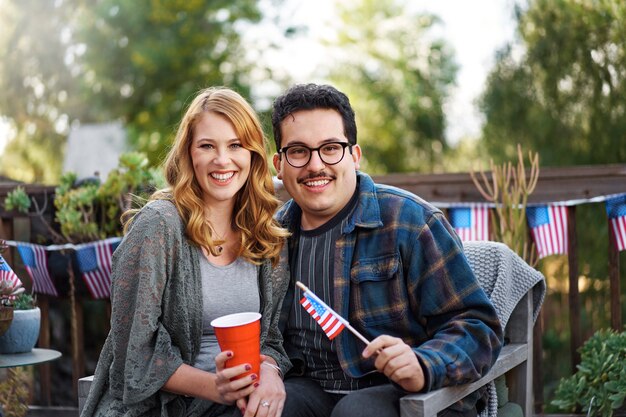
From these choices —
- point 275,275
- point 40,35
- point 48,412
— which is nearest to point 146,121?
point 40,35

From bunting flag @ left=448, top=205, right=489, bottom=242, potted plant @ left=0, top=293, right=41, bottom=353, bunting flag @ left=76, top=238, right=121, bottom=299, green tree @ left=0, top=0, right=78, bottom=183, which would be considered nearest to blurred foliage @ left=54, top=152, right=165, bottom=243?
bunting flag @ left=76, top=238, right=121, bottom=299

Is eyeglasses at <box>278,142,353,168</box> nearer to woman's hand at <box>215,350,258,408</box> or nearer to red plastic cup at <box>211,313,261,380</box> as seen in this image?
red plastic cup at <box>211,313,261,380</box>

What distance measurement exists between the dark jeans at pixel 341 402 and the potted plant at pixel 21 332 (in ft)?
4.01

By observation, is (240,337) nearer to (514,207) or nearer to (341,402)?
(341,402)

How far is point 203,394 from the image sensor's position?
A: 2.18 m

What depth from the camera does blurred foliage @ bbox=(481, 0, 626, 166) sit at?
6820mm

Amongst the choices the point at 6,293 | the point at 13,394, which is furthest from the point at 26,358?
the point at 13,394

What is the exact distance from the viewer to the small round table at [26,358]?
289 centimetres

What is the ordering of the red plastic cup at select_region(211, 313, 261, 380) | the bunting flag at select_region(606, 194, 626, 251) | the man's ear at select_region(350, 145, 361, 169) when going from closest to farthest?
the red plastic cup at select_region(211, 313, 261, 380), the man's ear at select_region(350, 145, 361, 169), the bunting flag at select_region(606, 194, 626, 251)

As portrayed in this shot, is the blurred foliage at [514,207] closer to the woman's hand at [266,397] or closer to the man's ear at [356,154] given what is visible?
the man's ear at [356,154]

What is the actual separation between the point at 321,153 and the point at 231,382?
2.74ft

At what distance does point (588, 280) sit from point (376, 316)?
16.7 ft

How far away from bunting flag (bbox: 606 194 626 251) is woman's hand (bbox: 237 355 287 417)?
2403 mm

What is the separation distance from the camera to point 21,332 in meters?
3.04
